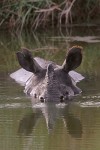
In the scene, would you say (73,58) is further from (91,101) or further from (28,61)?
(91,101)

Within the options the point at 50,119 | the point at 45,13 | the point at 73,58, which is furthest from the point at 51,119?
the point at 45,13

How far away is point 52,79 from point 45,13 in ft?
38.2

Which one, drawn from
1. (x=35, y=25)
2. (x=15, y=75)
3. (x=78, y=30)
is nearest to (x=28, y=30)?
(x=35, y=25)

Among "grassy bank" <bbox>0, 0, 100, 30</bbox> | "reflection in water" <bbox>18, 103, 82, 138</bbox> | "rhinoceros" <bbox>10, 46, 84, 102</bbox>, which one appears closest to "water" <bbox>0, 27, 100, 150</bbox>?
"reflection in water" <bbox>18, 103, 82, 138</bbox>

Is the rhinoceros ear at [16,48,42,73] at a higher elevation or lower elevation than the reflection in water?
higher

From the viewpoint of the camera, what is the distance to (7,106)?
401 inches

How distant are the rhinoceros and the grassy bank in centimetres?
1031

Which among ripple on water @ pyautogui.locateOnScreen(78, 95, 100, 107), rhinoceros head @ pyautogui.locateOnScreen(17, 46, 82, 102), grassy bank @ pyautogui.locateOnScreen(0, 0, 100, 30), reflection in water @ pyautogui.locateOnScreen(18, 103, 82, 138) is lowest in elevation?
reflection in water @ pyautogui.locateOnScreen(18, 103, 82, 138)

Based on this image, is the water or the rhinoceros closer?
the water

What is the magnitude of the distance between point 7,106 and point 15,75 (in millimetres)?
2862

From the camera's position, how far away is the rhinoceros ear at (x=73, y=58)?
1102 cm

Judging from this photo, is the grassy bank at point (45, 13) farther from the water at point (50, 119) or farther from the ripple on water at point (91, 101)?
the ripple on water at point (91, 101)

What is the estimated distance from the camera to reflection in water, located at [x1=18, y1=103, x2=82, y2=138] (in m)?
8.77

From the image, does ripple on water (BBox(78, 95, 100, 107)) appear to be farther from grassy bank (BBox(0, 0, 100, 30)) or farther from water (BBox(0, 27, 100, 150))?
grassy bank (BBox(0, 0, 100, 30))
